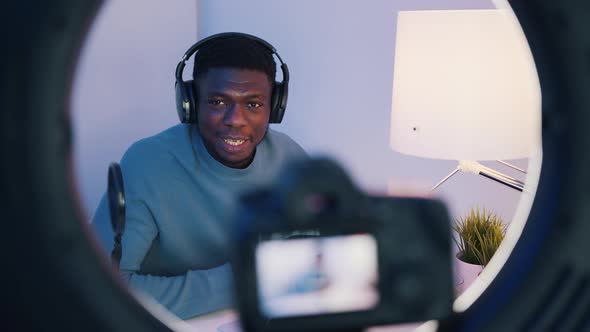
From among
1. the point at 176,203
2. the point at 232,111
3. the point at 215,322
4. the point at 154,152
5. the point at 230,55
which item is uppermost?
the point at 230,55

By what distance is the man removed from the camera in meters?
1.27

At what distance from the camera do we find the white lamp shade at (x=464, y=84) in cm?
114

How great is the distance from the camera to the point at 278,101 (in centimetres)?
136

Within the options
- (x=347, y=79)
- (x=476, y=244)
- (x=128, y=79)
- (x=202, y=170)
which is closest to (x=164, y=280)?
(x=202, y=170)

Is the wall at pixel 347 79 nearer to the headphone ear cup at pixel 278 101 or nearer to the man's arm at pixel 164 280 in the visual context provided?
the headphone ear cup at pixel 278 101

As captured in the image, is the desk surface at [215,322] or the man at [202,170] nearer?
the desk surface at [215,322]

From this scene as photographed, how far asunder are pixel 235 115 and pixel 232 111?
0.5 inches

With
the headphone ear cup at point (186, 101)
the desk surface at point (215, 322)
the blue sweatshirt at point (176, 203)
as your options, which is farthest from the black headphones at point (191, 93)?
the desk surface at point (215, 322)

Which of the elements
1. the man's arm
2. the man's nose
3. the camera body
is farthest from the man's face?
the camera body

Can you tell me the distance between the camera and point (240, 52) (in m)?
1.28

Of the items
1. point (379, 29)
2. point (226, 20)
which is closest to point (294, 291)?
point (379, 29)

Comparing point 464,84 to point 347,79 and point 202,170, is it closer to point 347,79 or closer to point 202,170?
point 202,170

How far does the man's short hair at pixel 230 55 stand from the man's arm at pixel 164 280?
1.20 ft

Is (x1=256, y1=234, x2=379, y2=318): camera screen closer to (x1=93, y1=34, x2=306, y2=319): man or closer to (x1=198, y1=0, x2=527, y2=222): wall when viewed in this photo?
(x1=93, y1=34, x2=306, y2=319): man
